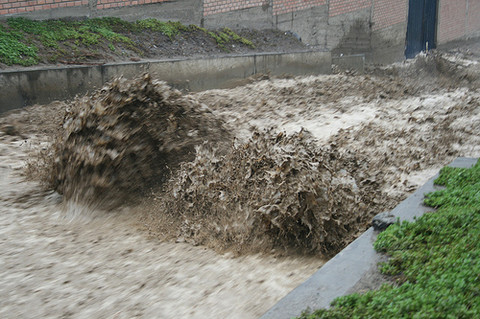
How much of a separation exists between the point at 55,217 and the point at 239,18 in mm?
9840

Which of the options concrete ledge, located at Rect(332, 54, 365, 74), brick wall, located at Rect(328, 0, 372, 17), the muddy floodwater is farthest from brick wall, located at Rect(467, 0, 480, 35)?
the muddy floodwater

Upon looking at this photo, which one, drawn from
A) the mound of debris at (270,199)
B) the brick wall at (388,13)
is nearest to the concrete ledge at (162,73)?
the mound of debris at (270,199)

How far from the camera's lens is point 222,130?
17.6 ft

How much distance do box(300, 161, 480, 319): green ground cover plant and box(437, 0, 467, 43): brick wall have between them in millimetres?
22363

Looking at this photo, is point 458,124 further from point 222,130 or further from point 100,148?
point 100,148

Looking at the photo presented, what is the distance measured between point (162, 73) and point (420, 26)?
1673cm

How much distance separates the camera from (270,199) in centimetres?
369

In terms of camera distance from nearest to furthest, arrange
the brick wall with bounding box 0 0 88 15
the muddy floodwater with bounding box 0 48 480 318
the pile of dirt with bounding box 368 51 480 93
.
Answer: the muddy floodwater with bounding box 0 48 480 318 < the brick wall with bounding box 0 0 88 15 < the pile of dirt with bounding box 368 51 480 93

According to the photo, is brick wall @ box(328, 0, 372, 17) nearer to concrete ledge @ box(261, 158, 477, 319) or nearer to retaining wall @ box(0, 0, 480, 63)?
retaining wall @ box(0, 0, 480, 63)

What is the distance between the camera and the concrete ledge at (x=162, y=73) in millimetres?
6816

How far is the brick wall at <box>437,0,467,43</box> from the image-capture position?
23.2 meters

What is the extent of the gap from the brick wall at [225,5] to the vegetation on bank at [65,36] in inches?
56.4

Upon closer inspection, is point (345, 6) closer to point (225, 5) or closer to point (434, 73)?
point (434, 73)

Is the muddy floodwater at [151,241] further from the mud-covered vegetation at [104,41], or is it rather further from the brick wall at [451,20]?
the brick wall at [451,20]
